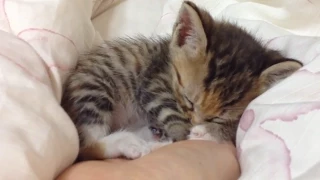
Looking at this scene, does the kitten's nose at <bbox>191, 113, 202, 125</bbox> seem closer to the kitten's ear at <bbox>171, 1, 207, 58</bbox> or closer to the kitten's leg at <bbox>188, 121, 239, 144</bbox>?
the kitten's leg at <bbox>188, 121, 239, 144</bbox>

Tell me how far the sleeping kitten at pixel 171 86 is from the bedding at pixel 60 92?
0.23 feet

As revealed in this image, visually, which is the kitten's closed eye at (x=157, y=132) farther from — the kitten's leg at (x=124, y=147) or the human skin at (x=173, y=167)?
the human skin at (x=173, y=167)

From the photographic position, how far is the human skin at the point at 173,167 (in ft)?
2.85

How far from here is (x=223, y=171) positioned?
3.08ft

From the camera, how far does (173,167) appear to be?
2.91 feet

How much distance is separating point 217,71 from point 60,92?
1.14 feet

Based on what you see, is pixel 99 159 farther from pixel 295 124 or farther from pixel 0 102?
pixel 295 124

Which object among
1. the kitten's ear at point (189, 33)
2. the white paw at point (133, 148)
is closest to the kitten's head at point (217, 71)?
the kitten's ear at point (189, 33)

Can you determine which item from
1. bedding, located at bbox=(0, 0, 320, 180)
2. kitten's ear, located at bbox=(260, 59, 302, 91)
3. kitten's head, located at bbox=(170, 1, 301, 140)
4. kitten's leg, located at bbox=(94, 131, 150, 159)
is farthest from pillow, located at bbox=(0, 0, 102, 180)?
kitten's ear, located at bbox=(260, 59, 302, 91)

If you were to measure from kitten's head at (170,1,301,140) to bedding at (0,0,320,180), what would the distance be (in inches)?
3.8

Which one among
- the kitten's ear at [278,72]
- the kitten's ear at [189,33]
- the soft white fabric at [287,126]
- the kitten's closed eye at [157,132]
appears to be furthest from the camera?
the kitten's closed eye at [157,132]

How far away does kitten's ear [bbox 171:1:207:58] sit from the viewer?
118 cm

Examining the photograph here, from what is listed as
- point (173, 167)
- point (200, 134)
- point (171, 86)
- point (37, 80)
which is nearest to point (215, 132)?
point (200, 134)

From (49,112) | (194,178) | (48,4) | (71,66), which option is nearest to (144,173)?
(194,178)
